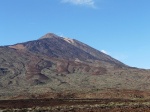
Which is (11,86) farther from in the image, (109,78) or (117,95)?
(117,95)

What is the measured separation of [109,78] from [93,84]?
1803 cm

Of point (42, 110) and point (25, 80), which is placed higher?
point (25, 80)

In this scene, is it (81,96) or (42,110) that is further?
(81,96)

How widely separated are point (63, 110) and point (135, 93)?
39.3 m

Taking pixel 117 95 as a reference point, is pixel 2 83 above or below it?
above

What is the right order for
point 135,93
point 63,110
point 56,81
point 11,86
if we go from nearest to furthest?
point 63,110
point 135,93
point 11,86
point 56,81

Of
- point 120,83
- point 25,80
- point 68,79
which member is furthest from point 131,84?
point 25,80

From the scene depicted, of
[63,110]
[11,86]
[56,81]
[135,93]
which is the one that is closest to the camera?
[63,110]

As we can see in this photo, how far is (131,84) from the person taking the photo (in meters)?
179


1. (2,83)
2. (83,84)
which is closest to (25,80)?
(2,83)

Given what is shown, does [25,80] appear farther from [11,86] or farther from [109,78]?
[109,78]

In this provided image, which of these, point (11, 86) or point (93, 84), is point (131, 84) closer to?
point (93, 84)

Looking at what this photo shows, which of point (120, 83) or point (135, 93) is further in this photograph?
point (120, 83)

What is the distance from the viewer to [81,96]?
273 ft
